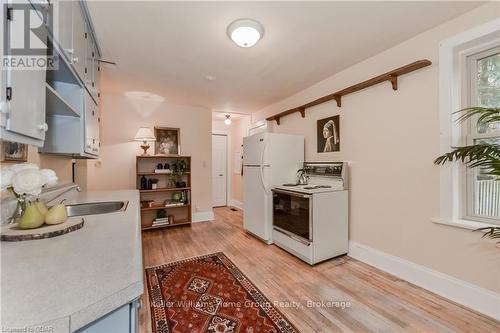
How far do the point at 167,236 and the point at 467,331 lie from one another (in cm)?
346

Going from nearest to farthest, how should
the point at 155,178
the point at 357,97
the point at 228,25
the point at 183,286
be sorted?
the point at 228,25 → the point at 183,286 → the point at 357,97 → the point at 155,178

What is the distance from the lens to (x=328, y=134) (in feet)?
10.00

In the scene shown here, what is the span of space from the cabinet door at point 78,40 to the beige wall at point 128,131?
5.39ft

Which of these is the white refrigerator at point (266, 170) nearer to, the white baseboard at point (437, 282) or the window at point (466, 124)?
the white baseboard at point (437, 282)

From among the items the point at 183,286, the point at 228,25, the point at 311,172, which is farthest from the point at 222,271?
the point at 228,25

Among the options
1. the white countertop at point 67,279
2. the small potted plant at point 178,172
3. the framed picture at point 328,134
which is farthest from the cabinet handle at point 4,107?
the small potted plant at point 178,172

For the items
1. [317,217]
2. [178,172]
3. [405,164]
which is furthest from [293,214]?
[178,172]

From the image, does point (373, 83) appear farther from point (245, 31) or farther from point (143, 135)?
point (143, 135)

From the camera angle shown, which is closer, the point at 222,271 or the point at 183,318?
the point at 183,318

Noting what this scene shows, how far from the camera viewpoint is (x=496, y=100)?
1759 mm

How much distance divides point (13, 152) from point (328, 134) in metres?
3.03

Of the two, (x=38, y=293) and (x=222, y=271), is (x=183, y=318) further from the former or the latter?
(x=38, y=293)

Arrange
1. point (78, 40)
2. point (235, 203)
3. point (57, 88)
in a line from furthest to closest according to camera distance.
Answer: point (235, 203) < point (57, 88) < point (78, 40)

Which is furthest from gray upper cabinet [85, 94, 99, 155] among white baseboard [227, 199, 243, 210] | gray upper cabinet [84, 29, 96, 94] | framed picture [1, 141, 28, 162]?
white baseboard [227, 199, 243, 210]
